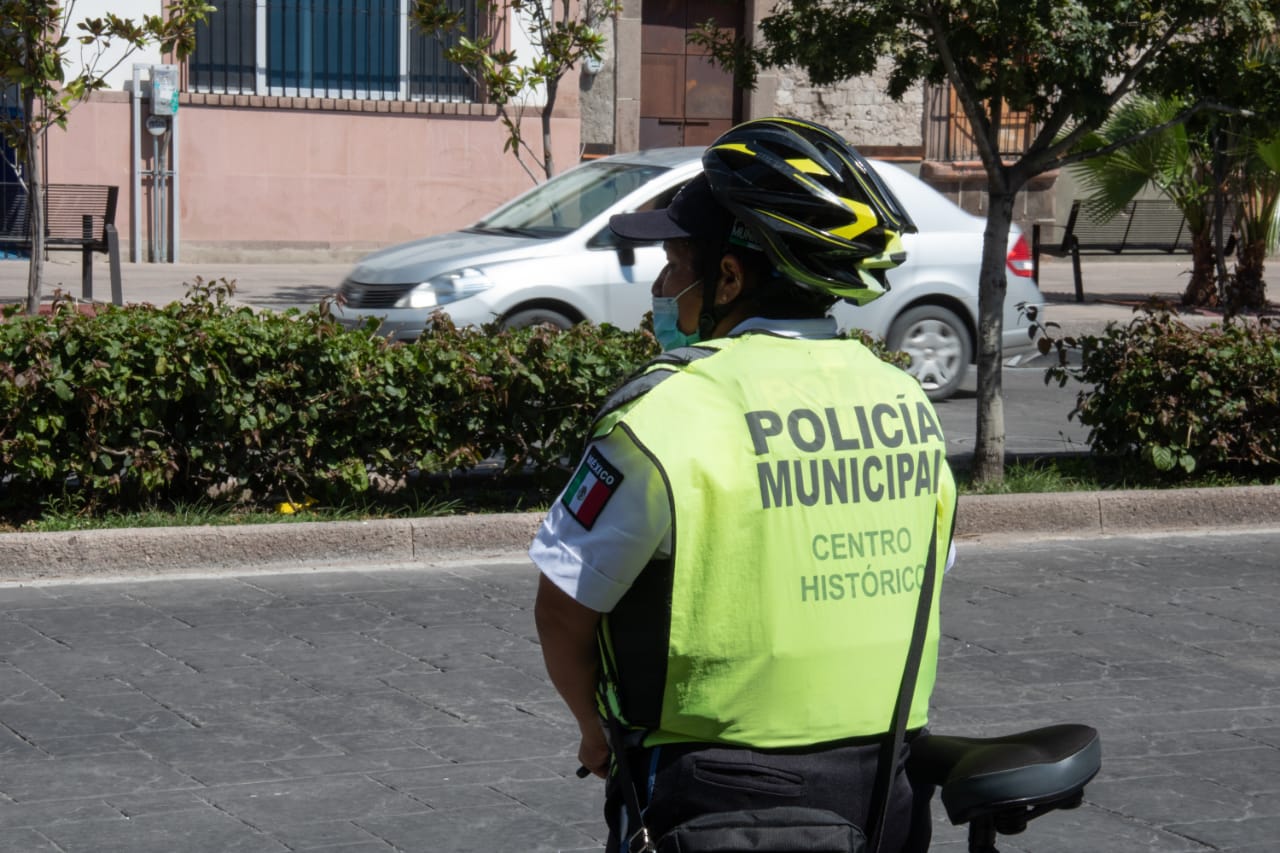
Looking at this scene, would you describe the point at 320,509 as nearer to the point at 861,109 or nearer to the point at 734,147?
the point at 734,147

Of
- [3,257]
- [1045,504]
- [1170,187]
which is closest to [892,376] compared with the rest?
[1045,504]

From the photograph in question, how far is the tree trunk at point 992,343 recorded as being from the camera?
8281 mm

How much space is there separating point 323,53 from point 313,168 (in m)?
1.46

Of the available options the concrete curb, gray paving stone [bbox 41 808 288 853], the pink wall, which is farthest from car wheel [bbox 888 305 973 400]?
the pink wall

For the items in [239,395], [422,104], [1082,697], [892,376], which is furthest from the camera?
[422,104]

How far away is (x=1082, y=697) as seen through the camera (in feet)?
17.7

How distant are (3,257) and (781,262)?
1815 cm

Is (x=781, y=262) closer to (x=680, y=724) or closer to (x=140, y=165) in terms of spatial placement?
(x=680, y=724)

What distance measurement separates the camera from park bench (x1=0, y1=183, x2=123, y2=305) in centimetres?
1434

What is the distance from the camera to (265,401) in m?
7.12

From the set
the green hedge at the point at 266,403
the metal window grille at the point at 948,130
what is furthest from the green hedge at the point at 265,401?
the metal window grille at the point at 948,130

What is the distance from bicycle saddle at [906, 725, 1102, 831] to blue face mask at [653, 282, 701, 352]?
2.13 ft

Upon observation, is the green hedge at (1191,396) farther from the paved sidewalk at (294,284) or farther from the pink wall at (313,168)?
the pink wall at (313,168)

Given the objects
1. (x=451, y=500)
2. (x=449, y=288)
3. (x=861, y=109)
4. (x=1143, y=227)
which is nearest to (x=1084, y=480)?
(x=451, y=500)
